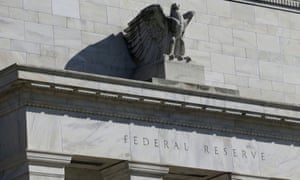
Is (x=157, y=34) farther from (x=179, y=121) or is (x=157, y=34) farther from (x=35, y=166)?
(x=35, y=166)

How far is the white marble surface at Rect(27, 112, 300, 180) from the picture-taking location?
3791 cm

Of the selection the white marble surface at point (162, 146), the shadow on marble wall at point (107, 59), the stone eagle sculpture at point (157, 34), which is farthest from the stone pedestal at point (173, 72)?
the white marble surface at point (162, 146)

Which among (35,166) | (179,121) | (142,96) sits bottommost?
(35,166)

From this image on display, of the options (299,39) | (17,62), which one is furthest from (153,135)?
(299,39)

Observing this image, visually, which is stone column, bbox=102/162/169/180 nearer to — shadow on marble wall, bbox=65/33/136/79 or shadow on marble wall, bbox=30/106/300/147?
shadow on marble wall, bbox=30/106/300/147

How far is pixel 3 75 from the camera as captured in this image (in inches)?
1487

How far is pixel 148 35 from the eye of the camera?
42.0m

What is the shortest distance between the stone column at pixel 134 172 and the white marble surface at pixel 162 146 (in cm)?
18

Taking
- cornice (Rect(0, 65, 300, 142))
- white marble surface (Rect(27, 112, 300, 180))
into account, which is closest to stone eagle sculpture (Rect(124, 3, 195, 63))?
cornice (Rect(0, 65, 300, 142))

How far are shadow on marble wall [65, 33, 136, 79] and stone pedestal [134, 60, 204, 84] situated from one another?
1.48 feet

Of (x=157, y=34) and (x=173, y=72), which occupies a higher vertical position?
(x=157, y=34)

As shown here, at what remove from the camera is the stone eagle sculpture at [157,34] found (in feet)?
137

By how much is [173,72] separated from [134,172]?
3777mm

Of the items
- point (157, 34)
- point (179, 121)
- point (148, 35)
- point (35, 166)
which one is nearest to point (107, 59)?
point (148, 35)
